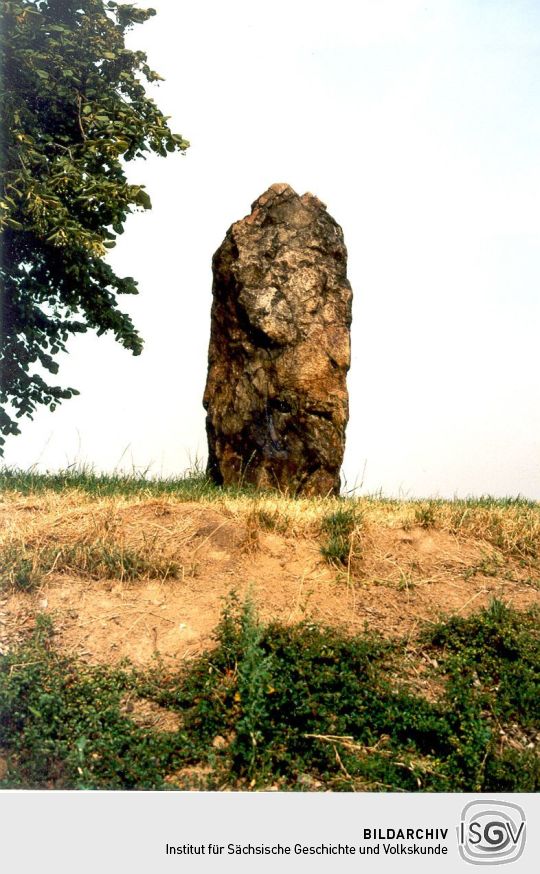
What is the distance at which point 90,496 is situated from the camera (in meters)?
9.38

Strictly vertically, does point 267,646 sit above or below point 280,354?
below

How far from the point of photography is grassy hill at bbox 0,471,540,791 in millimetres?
5645

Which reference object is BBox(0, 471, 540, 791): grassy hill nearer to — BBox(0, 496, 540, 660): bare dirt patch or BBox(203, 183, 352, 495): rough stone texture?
BBox(0, 496, 540, 660): bare dirt patch

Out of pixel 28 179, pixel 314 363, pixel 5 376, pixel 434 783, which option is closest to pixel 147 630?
pixel 434 783

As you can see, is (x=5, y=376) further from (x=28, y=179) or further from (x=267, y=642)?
(x=267, y=642)

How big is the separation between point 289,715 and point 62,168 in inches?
311

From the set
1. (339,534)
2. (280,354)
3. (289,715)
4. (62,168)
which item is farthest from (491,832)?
(62,168)

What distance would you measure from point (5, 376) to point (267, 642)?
7.54m

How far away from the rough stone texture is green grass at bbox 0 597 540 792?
12.6ft

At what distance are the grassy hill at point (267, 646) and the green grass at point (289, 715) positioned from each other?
15 mm

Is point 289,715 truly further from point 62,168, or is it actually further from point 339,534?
point 62,168

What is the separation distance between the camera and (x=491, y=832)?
4.85 meters

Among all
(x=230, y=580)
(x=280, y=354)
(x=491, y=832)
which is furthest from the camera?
(x=280, y=354)

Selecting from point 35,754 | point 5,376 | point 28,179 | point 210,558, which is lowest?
point 35,754
